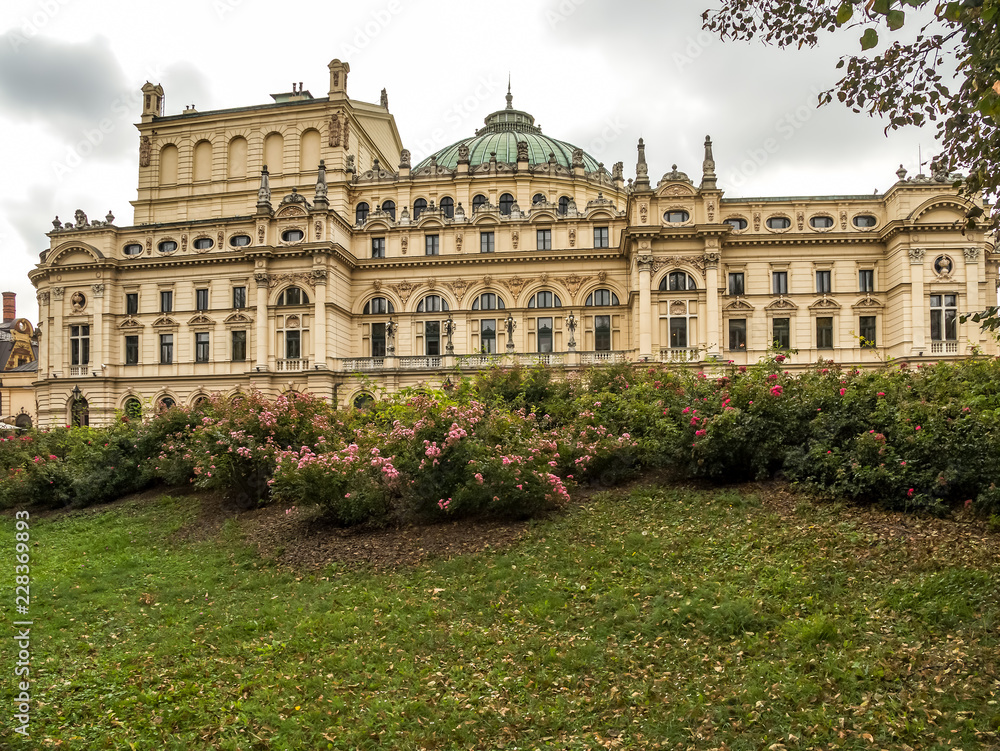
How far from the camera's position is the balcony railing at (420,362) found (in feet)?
148

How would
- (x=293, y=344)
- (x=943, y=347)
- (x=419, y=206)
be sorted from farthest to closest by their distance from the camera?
(x=419, y=206), (x=293, y=344), (x=943, y=347)

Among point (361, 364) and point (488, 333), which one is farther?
point (488, 333)

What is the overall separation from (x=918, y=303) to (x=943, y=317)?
1920 millimetres

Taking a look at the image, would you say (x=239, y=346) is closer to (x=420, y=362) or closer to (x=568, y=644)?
(x=420, y=362)

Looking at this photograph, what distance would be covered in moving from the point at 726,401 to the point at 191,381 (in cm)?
4049

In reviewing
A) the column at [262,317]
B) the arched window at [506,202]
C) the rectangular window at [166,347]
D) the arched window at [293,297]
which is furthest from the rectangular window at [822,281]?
the rectangular window at [166,347]

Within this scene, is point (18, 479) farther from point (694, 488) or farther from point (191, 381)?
point (191, 381)

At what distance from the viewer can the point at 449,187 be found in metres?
53.0

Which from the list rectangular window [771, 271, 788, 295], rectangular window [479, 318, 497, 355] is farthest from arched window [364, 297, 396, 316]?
rectangular window [771, 271, 788, 295]

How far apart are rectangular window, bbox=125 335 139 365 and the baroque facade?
18cm

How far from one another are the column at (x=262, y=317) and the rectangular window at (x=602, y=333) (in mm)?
21408

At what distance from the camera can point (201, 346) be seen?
4834cm

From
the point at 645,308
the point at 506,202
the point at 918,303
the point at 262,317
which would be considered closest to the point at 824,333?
the point at 918,303

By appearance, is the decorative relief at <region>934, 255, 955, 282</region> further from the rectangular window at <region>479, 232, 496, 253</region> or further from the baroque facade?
the rectangular window at <region>479, 232, 496, 253</region>
